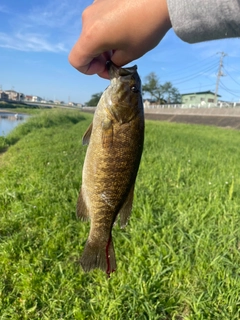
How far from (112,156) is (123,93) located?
1.06 ft

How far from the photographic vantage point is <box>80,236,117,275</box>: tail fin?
1732mm

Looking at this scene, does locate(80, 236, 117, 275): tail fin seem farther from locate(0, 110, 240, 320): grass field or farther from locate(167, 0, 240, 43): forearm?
locate(0, 110, 240, 320): grass field

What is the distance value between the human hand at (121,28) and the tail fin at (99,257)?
3.35ft

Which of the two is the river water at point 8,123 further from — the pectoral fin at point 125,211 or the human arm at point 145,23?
the human arm at point 145,23

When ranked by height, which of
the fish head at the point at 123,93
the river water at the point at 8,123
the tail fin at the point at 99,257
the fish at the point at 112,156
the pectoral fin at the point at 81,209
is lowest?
the river water at the point at 8,123

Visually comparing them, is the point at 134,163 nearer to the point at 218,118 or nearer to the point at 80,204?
the point at 80,204

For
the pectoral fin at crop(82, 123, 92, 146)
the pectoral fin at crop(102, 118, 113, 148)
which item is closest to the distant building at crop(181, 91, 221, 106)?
the pectoral fin at crop(82, 123, 92, 146)

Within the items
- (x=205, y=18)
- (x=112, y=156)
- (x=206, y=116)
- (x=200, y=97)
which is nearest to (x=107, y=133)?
(x=112, y=156)

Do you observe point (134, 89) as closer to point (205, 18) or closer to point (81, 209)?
point (205, 18)

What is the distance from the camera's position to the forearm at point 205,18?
114 centimetres

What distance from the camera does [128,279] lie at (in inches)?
127

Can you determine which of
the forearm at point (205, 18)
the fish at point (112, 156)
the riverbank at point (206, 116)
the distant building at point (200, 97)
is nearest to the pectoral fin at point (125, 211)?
the fish at point (112, 156)

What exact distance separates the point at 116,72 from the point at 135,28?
0.29 m

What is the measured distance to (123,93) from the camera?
1.55 metres
